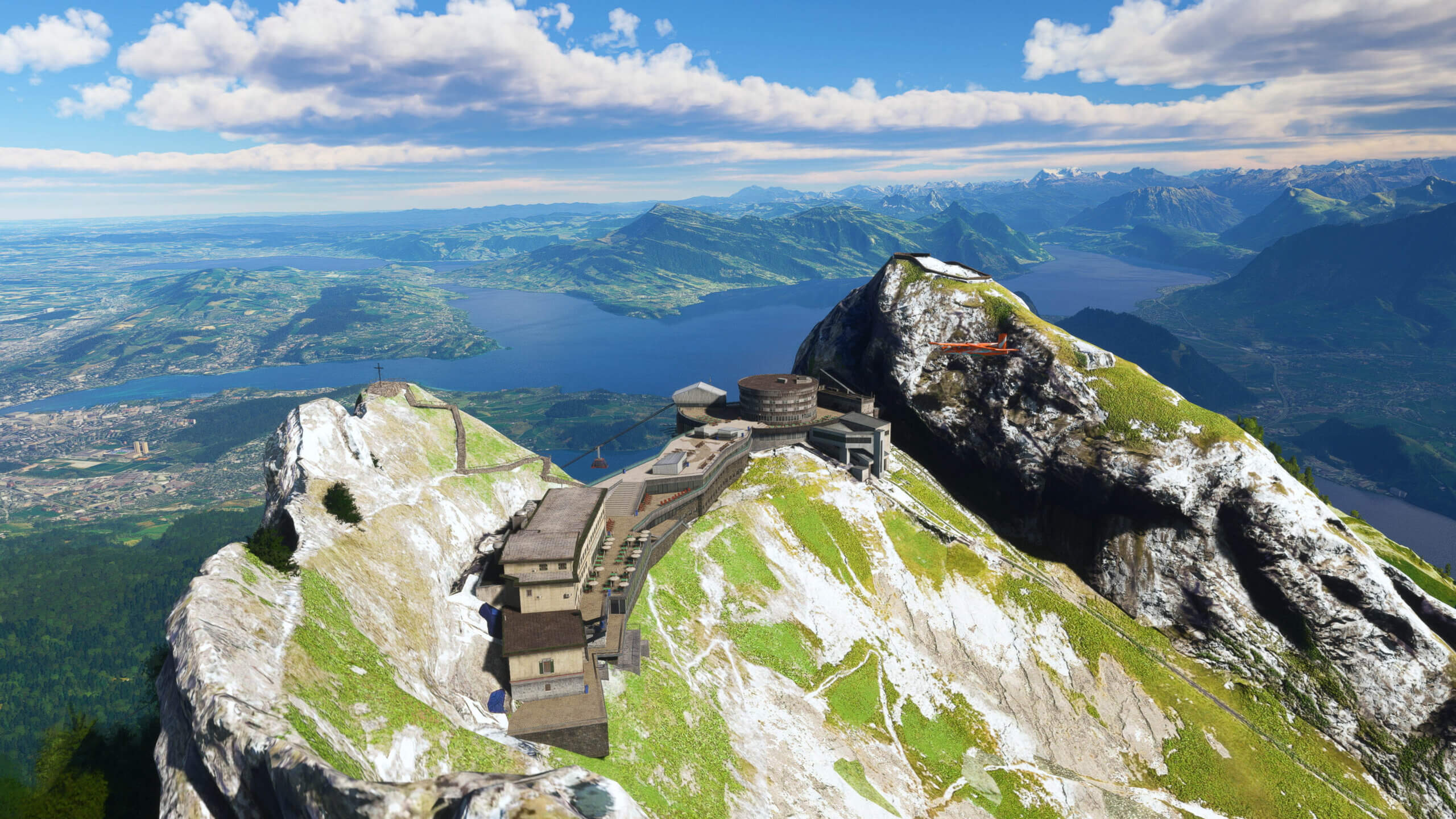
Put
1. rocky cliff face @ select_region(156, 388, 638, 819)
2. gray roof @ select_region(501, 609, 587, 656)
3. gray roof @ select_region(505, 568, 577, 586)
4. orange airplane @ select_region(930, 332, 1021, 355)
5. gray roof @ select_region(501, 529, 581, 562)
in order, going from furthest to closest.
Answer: orange airplane @ select_region(930, 332, 1021, 355) < gray roof @ select_region(501, 529, 581, 562) < gray roof @ select_region(505, 568, 577, 586) < gray roof @ select_region(501, 609, 587, 656) < rocky cliff face @ select_region(156, 388, 638, 819)

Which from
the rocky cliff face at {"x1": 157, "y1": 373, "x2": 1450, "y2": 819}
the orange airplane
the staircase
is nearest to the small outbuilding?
the staircase

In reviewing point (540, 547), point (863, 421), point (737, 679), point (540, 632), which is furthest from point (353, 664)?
point (863, 421)

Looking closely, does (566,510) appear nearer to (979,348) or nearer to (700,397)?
(700,397)

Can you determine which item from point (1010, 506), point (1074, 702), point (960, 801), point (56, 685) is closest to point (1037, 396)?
point (1010, 506)

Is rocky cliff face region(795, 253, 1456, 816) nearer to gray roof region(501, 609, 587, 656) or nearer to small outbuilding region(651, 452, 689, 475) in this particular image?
small outbuilding region(651, 452, 689, 475)

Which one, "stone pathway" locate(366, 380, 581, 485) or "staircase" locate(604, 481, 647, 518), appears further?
"staircase" locate(604, 481, 647, 518)

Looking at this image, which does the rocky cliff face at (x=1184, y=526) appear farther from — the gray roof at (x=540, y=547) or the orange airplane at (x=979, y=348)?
the gray roof at (x=540, y=547)
